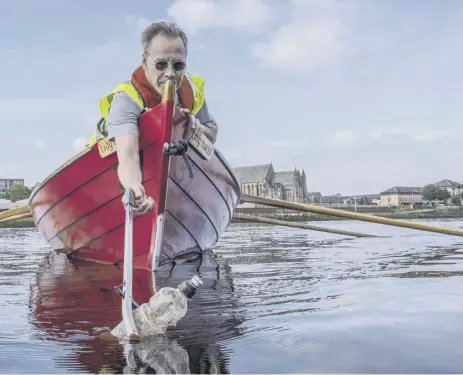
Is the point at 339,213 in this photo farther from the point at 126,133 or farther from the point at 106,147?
the point at 126,133

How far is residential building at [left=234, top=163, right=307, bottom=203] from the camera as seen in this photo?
12588 cm

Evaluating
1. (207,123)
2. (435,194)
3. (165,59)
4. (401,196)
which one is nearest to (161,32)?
(165,59)

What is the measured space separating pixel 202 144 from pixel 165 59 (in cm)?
195

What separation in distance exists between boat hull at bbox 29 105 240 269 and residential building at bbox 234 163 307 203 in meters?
104

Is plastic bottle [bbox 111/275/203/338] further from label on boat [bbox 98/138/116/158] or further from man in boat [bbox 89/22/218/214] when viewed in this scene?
label on boat [bbox 98/138/116/158]

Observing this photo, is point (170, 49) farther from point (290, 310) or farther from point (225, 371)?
point (225, 371)

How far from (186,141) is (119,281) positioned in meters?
2.05

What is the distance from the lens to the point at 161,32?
6.66m

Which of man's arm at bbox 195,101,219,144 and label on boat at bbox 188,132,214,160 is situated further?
man's arm at bbox 195,101,219,144

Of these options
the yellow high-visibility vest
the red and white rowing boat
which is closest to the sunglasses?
the red and white rowing boat

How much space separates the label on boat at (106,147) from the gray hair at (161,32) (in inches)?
79.8

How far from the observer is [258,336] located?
4.11 meters

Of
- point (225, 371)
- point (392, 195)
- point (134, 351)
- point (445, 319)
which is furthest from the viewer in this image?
point (392, 195)

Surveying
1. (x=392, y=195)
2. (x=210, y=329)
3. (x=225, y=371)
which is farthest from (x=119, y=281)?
(x=392, y=195)
